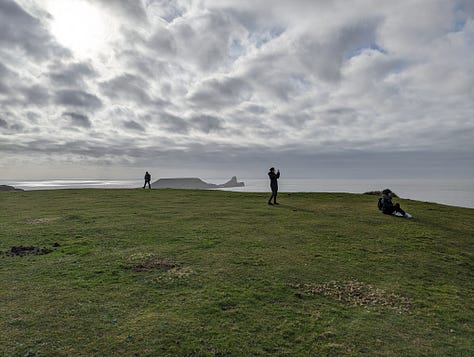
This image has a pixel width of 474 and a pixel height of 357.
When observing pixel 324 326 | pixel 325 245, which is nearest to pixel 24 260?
pixel 324 326

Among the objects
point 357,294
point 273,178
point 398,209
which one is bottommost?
point 357,294

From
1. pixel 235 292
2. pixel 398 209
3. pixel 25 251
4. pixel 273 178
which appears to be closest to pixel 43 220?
pixel 25 251

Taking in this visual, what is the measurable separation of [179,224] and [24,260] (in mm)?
8484

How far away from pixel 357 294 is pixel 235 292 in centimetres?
371

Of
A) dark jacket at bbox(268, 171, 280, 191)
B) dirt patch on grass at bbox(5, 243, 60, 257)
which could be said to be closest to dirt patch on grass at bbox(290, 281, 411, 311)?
dirt patch on grass at bbox(5, 243, 60, 257)

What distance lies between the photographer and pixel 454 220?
2122 centimetres

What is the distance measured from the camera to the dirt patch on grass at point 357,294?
8297 mm

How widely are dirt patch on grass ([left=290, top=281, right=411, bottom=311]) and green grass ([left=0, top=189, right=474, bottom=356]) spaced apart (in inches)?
2.2

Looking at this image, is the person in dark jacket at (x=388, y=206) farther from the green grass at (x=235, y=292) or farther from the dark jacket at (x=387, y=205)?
the green grass at (x=235, y=292)

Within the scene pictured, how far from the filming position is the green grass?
20.8 feet

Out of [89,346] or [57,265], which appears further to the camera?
[57,265]

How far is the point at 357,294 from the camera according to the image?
886 cm

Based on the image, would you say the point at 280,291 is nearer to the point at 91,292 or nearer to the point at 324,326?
the point at 324,326

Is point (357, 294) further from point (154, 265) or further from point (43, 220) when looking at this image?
point (43, 220)
